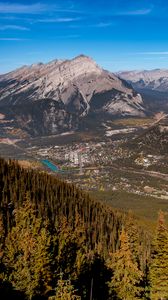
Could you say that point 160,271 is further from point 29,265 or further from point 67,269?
point 29,265

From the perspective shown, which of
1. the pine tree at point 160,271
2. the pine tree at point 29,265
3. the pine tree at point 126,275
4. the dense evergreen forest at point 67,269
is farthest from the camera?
the pine tree at point 160,271

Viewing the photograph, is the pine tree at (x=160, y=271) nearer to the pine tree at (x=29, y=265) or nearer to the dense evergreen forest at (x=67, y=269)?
the dense evergreen forest at (x=67, y=269)

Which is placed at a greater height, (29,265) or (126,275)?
(29,265)

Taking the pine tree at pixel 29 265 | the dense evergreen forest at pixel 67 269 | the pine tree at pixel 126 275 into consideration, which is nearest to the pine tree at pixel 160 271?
the dense evergreen forest at pixel 67 269

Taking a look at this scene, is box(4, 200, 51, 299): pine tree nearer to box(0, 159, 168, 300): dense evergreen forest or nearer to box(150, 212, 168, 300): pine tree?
box(0, 159, 168, 300): dense evergreen forest

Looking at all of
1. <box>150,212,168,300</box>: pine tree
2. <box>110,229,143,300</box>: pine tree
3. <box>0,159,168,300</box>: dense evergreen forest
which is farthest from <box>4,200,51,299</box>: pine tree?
<box>150,212,168,300</box>: pine tree

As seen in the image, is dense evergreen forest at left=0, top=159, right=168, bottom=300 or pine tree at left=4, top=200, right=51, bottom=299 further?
pine tree at left=4, top=200, right=51, bottom=299

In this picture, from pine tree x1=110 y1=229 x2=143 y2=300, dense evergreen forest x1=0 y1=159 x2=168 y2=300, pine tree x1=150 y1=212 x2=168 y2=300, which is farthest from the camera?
pine tree x1=150 y1=212 x2=168 y2=300

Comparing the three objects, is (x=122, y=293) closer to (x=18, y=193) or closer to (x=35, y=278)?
(x=35, y=278)

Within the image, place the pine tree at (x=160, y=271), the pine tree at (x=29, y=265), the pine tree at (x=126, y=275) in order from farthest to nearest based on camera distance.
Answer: the pine tree at (x=160, y=271) → the pine tree at (x=126, y=275) → the pine tree at (x=29, y=265)

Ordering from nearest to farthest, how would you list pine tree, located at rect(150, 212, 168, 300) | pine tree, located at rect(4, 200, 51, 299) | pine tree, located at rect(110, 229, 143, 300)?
pine tree, located at rect(4, 200, 51, 299) < pine tree, located at rect(110, 229, 143, 300) < pine tree, located at rect(150, 212, 168, 300)

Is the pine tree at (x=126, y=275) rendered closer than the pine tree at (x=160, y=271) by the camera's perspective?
Yes

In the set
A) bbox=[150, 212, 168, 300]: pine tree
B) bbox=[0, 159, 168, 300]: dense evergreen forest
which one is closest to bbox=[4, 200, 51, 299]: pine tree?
bbox=[0, 159, 168, 300]: dense evergreen forest

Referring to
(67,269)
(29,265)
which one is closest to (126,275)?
(29,265)
